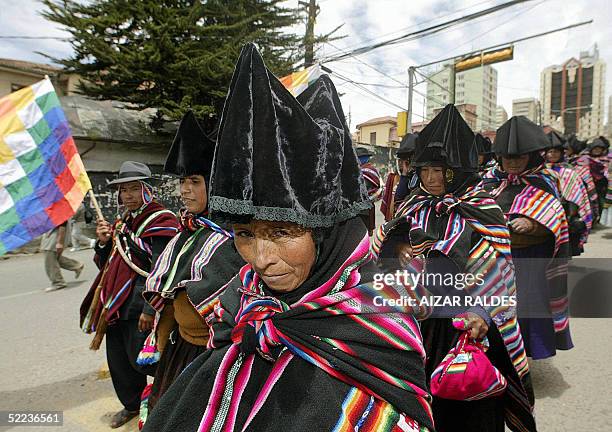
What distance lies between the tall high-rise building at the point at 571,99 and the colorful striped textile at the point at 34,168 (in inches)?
764

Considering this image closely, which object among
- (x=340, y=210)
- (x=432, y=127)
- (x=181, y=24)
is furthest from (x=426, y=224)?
(x=181, y=24)

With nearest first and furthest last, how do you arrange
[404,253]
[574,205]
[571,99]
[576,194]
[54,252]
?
1. [404,253]
2. [574,205]
3. [576,194]
4. [54,252]
5. [571,99]

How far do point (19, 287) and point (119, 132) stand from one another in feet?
25.1

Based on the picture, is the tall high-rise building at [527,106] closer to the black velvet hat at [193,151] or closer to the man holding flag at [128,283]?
the man holding flag at [128,283]

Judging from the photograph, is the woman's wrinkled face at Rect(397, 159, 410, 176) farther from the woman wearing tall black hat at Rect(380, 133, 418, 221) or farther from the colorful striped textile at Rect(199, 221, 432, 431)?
the colorful striped textile at Rect(199, 221, 432, 431)

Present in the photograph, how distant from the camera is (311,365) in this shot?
1.25m

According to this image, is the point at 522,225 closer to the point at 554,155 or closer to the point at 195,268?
the point at 195,268

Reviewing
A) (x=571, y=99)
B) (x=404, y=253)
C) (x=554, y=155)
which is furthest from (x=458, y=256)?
(x=571, y=99)

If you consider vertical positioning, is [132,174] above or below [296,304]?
above

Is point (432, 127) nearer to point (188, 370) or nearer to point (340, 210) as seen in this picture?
point (340, 210)

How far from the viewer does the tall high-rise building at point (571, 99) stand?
1925 centimetres

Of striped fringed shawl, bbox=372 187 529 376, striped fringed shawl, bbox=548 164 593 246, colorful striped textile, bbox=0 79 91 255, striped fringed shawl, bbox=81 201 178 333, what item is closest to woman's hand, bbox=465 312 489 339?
striped fringed shawl, bbox=372 187 529 376

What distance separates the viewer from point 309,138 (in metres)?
1.21

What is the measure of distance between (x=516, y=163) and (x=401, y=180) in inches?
78.4
